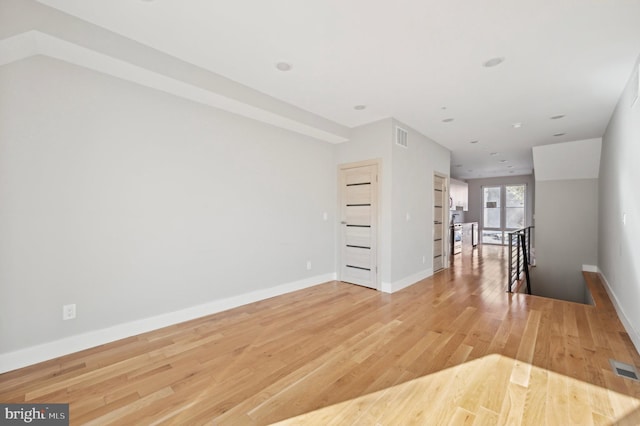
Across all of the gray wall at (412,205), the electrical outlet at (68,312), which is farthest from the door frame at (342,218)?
the electrical outlet at (68,312)

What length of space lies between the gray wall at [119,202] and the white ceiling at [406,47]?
653 mm

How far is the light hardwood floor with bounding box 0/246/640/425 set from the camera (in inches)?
65.9

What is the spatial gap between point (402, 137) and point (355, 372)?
3.53m

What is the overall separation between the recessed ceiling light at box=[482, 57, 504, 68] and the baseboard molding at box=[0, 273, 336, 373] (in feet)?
11.9

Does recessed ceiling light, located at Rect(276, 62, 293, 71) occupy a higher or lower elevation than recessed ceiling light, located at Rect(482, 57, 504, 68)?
higher

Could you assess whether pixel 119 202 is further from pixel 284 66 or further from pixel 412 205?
pixel 412 205

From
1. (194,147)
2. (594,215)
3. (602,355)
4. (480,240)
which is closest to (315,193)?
(194,147)

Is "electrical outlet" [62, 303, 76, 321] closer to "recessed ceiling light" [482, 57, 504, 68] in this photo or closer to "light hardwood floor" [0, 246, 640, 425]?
"light hardwood floor" [0, 246, 640, 425]

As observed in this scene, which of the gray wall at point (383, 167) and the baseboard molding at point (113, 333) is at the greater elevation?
the gray wall at point (383, 167)

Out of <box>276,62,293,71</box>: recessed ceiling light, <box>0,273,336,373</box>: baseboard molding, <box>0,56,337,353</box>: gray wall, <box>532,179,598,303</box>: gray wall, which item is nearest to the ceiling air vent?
<box>0,56,337,353</box>: gray wall

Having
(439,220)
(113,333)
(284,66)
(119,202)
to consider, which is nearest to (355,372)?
(113,333)

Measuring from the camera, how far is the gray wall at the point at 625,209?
266cm
